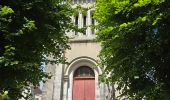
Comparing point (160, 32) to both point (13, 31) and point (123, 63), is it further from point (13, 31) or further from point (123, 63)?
point (13, 31)

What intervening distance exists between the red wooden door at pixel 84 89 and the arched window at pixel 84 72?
1.14 feet

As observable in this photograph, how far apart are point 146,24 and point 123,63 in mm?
1657

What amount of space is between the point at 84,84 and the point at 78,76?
81cm

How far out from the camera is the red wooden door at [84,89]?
22250 millimetres

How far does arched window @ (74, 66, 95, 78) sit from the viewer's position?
75.8 feet

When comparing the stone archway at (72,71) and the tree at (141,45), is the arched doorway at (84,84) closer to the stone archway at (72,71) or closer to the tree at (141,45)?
the stone archway at (72,71)

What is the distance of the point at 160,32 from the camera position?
9844 mm

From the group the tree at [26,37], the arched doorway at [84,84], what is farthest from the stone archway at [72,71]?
the tree at [26,37]

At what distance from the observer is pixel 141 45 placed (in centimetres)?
989

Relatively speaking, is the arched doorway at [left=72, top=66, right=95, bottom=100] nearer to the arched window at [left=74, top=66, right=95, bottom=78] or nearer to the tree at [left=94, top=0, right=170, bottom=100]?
the arched window at [left=74, top=66, right=95, bottom=78]

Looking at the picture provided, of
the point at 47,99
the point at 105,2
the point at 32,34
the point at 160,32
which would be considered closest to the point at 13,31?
the point at 32,34

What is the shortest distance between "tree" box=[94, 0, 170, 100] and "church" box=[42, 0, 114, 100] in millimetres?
10938

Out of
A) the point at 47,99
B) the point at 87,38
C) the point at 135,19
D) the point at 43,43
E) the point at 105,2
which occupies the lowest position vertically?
the point at 47,99

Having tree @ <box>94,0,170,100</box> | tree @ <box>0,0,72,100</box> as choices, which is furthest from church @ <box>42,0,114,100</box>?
tree @ <box>0,0,72,100</box>
